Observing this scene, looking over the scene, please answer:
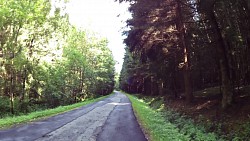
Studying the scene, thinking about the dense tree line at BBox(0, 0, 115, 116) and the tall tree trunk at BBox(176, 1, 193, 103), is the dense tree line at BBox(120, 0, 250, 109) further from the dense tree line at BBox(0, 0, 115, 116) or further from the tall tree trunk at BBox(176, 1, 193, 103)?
the dense tree line at BBox(0, 0, 115, 116)

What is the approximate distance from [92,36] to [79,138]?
43991mm

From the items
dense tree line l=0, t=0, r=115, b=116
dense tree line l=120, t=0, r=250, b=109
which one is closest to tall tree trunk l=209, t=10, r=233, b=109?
dense tree line l=120, t=0, r=250, b=109

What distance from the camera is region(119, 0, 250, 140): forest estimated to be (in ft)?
42.2

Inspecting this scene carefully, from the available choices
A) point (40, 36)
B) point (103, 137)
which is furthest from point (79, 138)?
point (40, 36)

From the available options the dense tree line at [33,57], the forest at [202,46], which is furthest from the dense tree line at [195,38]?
the dense tree line at [33,57]

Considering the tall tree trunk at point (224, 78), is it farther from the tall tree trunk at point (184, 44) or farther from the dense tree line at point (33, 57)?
the dense tree line at point (33, 57)

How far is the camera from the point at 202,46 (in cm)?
1816

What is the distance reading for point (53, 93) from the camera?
36188 mm

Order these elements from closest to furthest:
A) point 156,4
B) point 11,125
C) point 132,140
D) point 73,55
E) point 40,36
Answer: point 132,140, point 11,125, point 156,4, point 40,36, point 73,55

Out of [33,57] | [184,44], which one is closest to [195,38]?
[184,44]

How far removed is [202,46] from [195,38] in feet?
6.20

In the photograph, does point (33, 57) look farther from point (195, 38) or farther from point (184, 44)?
point (195, 38)

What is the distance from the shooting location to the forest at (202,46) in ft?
42.2

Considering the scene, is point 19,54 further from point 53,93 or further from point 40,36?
point 53,93
